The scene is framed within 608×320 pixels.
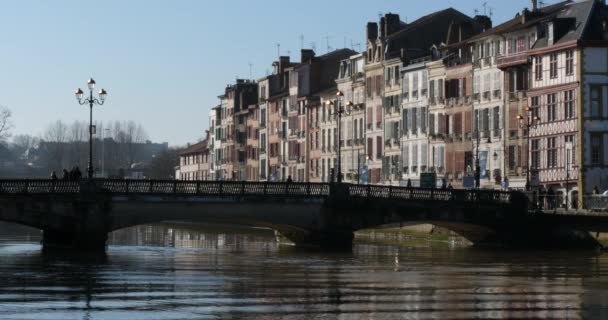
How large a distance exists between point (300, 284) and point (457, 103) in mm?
69878

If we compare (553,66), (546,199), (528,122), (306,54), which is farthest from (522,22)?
(306,54)

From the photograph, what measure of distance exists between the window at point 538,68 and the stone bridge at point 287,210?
16.0 meters

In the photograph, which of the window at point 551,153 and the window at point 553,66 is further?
the window at point 551,153

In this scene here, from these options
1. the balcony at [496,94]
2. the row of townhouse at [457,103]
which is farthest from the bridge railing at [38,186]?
the balcony at [496,94]

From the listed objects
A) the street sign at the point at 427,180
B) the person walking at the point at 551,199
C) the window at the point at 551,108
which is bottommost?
the person walking at the point at 551,199

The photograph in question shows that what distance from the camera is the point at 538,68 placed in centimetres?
10738

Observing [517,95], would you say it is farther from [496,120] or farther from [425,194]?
[425,194]

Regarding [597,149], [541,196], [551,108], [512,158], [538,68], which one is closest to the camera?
[541,196]

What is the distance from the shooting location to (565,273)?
61.3 m

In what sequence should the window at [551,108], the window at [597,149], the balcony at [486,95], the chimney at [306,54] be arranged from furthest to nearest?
the chimney at [306,54]
the balcony at [486,95]
the window at [551,108]
the window at [597,149]

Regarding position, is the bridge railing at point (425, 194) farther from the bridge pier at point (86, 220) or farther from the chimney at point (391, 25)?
the chimney at point (391, 25)

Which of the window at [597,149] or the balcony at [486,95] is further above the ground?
the balcony at [486,95]

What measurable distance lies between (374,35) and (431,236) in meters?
41.4

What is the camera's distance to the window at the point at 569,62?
337 feet
